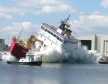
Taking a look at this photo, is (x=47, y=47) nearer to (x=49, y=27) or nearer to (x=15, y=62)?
(x=49, y=27)

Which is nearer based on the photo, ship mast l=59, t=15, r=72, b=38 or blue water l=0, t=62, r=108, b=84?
blue water l=0, t=62, r=108, b=84

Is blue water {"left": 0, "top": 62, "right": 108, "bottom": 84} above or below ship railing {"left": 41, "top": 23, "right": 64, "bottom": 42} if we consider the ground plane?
below

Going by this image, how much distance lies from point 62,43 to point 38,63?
40.2 m

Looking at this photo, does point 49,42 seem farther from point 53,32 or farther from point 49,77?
point 49,77

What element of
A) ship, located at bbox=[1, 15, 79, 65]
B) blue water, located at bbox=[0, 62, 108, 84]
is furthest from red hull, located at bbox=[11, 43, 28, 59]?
blue water, located at bbox=[0, 62, 108, 84]

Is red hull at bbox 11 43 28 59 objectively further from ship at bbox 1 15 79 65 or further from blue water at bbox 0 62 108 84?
blue water at bbox 0 62 108 84

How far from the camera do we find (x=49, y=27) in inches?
7426

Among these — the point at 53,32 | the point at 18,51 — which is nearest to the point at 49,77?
the point at 18,51

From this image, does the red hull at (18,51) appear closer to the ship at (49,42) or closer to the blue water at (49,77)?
the ship at (49,42)

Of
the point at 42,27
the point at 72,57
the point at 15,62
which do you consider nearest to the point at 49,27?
the point at 42,27

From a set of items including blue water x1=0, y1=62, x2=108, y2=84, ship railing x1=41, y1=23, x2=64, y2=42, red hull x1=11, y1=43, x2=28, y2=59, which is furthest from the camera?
ship railing x1=41, y1=23, x2=64, y2=42

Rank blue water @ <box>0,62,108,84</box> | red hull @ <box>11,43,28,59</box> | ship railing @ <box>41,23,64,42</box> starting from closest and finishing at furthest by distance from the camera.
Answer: blue water @ <box>0,62,108,84</box>
red hull @ <box>11,43,28,59</box>
ship railing @ <box>41,23,64,42</box>

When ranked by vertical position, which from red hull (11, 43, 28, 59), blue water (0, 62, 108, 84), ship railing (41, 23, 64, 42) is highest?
ship railing (41, 23, 64, 42)

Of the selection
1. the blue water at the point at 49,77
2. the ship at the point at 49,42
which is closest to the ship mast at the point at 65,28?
the ship at the point at 49,42
